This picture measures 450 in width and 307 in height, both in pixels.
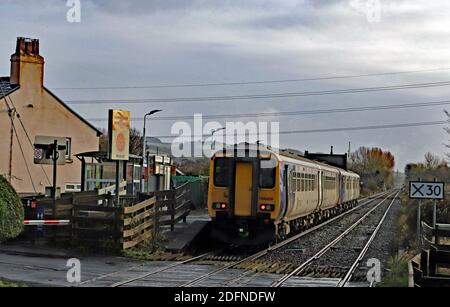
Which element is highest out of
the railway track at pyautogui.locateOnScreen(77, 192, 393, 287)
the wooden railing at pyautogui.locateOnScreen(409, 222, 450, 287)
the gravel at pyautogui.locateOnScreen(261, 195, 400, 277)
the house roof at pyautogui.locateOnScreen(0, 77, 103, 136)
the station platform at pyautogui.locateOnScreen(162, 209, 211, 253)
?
the house roof at pyautogui.locateOnScreen(0, 77, 103, 136)

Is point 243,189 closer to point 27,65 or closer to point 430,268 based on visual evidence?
point 430,268

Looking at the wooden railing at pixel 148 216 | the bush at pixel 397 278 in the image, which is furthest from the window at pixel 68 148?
the bush at pixel 397 278

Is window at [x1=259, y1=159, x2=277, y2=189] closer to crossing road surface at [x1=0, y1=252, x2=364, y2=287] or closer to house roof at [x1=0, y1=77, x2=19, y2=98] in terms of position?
crossing road surface at [x1=0, y1=252, x2=364, y2=287]

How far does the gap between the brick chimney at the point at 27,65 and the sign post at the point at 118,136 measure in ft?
43.2

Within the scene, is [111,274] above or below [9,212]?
below

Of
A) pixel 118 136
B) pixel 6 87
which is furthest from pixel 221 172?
pixel 6 87

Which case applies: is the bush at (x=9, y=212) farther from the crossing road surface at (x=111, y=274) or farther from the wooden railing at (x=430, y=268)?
the wooden railing at (x=430, y=268)

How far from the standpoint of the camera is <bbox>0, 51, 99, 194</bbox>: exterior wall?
2923cm

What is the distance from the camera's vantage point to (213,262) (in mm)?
16016

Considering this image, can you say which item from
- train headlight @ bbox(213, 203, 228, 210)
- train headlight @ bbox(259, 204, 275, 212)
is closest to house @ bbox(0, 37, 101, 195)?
train headlight @ bbox(213, 203, 228, 210)

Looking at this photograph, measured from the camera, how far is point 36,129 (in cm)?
3094

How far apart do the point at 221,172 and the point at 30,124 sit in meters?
14.4

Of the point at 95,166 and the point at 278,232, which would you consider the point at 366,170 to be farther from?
the point at 278,232
